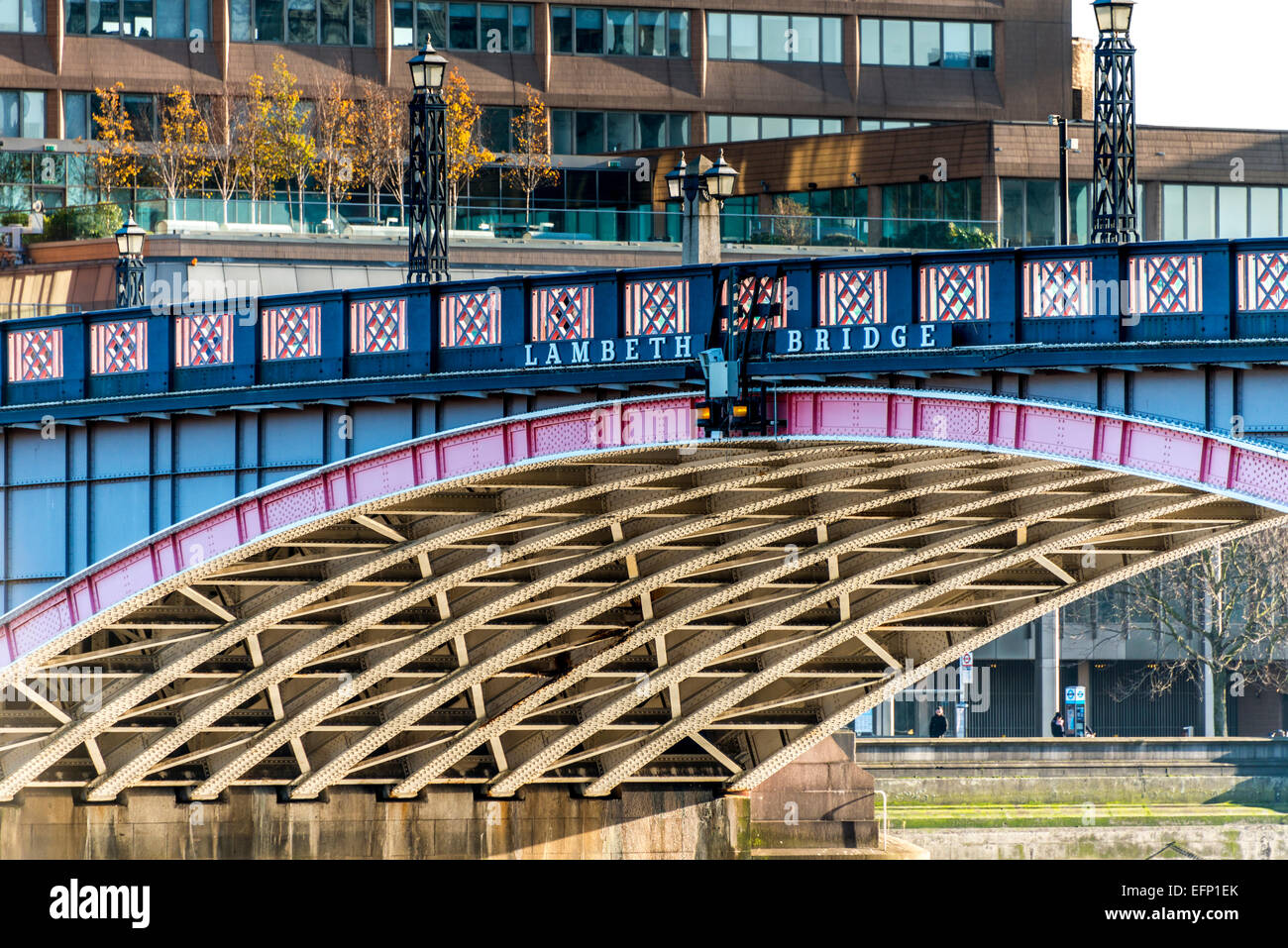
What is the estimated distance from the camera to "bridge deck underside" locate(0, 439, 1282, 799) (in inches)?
1339

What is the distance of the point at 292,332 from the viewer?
32.5 m

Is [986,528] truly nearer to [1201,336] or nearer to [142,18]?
[1201,336]

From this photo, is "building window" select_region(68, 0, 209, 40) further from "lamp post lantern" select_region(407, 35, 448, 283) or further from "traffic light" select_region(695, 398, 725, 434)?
"traffic light" select_region(695, 398, 725, 434)

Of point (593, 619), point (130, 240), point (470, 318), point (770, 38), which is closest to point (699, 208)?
point (470, 318)

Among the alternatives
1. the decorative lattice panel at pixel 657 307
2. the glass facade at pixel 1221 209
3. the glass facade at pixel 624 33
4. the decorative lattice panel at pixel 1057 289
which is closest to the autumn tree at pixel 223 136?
the glass facade at pixel 624 33

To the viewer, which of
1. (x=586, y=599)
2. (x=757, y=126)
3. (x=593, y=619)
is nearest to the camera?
(x=586, y=599)

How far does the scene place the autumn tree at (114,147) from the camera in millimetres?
72812

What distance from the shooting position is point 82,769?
143 feet

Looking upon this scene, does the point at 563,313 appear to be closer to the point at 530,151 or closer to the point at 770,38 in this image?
the point at 530,151

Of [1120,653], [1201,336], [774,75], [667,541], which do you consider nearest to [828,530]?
[667,541]

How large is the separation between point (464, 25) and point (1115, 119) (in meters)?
53.7

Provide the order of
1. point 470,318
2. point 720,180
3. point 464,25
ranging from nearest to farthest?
point 470,318 < point 720,180 < point 464,25

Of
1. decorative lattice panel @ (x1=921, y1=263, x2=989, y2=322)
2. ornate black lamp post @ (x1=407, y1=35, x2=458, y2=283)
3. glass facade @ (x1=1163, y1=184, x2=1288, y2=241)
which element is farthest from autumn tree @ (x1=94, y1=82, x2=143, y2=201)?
decorative lattice panel @ (x1=921, y1=263, x2=989, y2=322)
